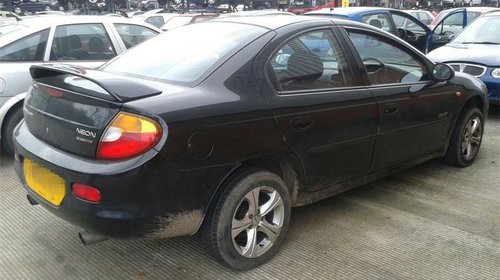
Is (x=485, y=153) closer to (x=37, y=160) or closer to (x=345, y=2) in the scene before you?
(x=37, y=160)

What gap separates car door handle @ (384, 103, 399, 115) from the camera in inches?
143

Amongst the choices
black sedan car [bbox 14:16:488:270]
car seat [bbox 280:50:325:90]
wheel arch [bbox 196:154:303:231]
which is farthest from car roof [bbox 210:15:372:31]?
wheel arch [bbox 196:154:303:231]

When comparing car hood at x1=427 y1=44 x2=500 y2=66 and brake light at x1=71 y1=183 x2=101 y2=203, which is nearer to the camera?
brake light at x1=71 y1=183 x2=101 y2=203

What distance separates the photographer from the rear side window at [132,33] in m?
5.69

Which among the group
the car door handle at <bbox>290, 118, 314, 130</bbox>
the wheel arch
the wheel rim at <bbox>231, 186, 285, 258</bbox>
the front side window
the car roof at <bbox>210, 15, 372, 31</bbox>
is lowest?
the wheel rim at <bbox>231, 186, 285, 258</bbox>

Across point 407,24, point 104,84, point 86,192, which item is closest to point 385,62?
point 104,84

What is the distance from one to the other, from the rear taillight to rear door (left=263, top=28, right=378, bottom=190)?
2.57ft

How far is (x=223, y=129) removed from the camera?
267cm

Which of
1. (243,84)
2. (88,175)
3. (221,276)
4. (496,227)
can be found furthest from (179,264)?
(496,227)

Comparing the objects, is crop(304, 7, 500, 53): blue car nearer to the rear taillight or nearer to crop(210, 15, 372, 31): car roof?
crop(210, 15, 372, 31): car roof

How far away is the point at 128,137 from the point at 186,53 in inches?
36.8

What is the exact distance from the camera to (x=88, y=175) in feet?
8.00

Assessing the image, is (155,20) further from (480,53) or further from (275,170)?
(275,170)

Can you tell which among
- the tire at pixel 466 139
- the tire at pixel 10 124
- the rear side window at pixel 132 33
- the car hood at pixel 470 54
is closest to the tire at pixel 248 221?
the tire at pixel 466 139
